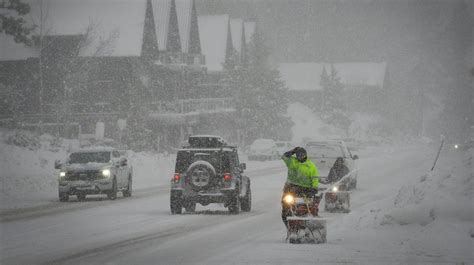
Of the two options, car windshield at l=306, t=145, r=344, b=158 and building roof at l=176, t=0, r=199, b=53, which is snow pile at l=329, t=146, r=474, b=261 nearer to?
car windshield at l=306, t=145, r=344, b=158

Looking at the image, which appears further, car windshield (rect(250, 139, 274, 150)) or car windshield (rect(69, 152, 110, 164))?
car windshield (rect(250, 139, 274, 150))

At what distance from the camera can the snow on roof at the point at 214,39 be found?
87.7 m

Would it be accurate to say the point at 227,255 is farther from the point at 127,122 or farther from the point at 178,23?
the point at 178,23

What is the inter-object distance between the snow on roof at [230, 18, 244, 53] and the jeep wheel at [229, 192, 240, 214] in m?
71.4

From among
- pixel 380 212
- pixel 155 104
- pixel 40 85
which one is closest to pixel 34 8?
pixel 40 85

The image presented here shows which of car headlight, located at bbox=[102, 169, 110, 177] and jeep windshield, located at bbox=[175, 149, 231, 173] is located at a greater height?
jeep windshield, located at bbox=[175, 149, 231, 173]

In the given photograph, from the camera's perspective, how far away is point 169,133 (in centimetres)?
7044

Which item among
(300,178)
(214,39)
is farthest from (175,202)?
(214,39)

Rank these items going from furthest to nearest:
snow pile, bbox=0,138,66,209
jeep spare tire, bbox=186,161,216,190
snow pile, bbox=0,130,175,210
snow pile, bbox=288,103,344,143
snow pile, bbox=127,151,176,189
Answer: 1. snow pile, bbox=288,103,344,143
2. snow pile, bbox=127,151,176,189
3. snow pile, bbox=0,130,175,210
4. snow pile, bbox=0,138,66,209
5. jeep spare tire, bbox=186,161,216,190

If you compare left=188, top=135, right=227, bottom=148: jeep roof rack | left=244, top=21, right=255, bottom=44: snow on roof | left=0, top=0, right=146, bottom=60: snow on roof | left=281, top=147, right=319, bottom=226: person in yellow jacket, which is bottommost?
left=281, top=147, right=319, bottom=226: person in yellow jacket

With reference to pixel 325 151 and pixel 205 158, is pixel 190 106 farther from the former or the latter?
pixel 205 158

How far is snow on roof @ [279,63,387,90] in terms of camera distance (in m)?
140

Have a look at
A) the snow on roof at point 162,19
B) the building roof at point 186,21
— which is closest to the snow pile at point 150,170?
the snow on roof at point 162,19

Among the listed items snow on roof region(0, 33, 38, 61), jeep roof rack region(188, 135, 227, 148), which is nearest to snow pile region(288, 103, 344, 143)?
snow on roof region(0, 33, 38, 61)
